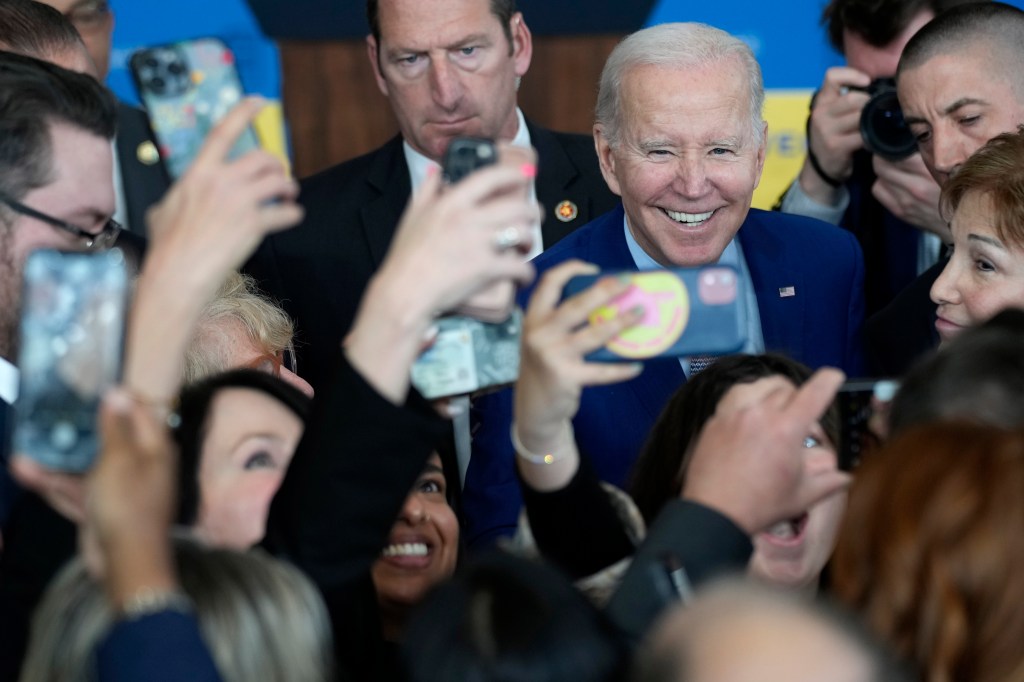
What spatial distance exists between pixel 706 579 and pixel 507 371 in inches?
13.4

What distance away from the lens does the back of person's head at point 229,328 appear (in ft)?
7.51

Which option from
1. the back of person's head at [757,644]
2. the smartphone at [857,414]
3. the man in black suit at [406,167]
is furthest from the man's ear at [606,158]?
the back of person's head at [757,644]

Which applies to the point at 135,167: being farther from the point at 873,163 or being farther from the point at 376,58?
the point at 873,163

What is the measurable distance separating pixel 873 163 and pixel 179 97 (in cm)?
142

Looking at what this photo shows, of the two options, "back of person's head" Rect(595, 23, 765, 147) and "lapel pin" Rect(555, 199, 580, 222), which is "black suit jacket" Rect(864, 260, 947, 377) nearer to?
"back of person's head" Rect(595, 23, 765, 147)

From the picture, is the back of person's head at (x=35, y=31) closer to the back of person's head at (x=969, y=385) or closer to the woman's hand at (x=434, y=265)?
the woman's hand at (x=434, y=265)

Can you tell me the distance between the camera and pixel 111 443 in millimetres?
1188

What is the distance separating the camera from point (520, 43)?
297 cm

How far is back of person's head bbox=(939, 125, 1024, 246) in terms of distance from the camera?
2086 mm

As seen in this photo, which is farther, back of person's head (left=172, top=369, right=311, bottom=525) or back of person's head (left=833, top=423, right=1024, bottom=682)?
back of person's head (left=172, top=369, right=311, bottom=525)

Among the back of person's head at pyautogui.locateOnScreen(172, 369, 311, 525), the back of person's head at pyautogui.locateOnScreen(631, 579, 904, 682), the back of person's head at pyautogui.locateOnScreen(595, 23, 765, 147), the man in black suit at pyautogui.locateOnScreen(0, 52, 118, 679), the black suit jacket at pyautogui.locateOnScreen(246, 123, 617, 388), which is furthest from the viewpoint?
the black suit jacket at pyautogui.locateOnScreen(246, 123, 617, 388)

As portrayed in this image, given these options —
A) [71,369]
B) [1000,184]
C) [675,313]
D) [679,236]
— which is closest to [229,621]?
[71,369]

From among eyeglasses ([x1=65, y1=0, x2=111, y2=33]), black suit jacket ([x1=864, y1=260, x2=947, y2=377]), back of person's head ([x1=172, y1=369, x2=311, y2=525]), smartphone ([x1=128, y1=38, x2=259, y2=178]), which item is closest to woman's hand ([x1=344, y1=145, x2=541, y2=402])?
back of person's head ([x1=172, y1=369, x2=311, y2=525])

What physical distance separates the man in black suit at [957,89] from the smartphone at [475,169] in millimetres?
1225
